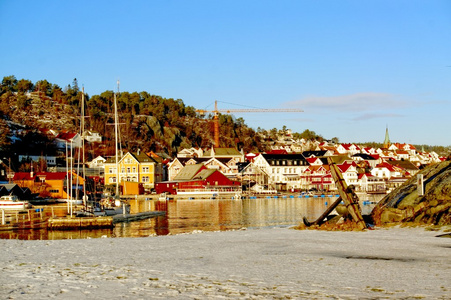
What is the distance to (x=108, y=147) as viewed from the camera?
160375 mm

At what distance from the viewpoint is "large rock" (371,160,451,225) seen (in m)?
26.6

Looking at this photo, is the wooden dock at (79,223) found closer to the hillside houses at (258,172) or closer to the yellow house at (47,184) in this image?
the yellow house at (47,184)

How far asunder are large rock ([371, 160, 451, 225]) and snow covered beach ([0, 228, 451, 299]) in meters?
4.44

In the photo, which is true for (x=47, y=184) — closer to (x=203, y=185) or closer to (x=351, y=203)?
(x=203, y=185)

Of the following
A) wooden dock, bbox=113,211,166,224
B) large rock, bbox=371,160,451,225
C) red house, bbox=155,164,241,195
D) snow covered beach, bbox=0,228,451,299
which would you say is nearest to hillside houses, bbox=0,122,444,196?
red house, bbox=155,164,241,195

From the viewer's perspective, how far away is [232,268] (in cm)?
1497

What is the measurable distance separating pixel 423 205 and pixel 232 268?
1597 cm

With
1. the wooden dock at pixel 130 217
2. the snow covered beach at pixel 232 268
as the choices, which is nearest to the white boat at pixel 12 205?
the wooden dock at pixel 130 217

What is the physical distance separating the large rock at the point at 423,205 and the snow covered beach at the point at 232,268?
4.44 meters

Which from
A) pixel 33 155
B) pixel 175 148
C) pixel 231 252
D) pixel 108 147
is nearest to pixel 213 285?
pixel 231 252

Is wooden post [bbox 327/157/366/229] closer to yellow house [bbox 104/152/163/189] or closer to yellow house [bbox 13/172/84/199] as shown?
yellow house [bbox 13/172/84/199]

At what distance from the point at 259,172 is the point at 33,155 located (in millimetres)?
57315

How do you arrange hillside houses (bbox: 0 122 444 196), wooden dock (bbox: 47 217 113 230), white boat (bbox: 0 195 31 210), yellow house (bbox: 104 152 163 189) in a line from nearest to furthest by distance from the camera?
wooden dock (bbox: 47 217 113 230) → white boat (bbox: 0 195 31 210) → yellow house (bbox: 104 152 163 189) → hillside houses (bbox: 0 122 444 196)

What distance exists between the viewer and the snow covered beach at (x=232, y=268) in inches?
465
